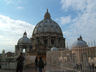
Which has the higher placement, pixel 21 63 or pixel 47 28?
pixel 47 28

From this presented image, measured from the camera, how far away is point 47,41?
209ft

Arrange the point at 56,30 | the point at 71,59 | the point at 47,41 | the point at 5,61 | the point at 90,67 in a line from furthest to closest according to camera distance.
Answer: the point at 56,30, the point at 47,41, the point at 71,59, the point at 5,61, the point at 90,67

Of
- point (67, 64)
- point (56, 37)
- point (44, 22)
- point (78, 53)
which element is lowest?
point (67, 64)

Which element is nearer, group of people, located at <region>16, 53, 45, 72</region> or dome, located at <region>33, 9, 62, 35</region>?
group of people, located at <region>16, 53, 45, 72</region>

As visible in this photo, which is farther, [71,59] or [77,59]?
[71,59]

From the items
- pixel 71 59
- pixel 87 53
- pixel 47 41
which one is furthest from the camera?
pixel 47 41

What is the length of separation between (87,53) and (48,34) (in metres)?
51.1

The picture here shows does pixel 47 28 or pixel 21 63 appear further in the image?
pixel 47 28

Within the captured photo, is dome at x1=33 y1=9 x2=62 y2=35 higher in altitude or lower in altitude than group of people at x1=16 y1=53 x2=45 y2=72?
higher

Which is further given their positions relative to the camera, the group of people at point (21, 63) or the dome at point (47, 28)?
the dome at point (47, 28)

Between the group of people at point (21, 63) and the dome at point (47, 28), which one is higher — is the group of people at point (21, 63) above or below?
below

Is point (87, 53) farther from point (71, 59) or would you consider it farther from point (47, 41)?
point (47, 41)

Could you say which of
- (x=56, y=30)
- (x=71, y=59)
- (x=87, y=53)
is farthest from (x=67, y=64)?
(x=56, y=30)

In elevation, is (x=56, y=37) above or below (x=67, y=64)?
above
